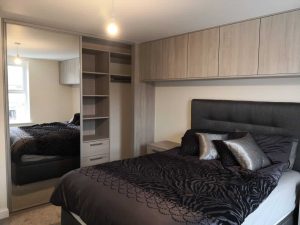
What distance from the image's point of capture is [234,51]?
106 inches

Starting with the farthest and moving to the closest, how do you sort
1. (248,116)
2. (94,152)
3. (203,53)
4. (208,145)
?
(94,152) < (203,53) < (248,116) < (208,145)

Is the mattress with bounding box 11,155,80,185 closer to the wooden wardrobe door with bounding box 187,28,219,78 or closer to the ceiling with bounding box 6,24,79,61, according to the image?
the ceiling with bounding box 6,24,79,61

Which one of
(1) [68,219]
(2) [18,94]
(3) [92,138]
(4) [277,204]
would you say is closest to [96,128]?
A: (3) [92,138]

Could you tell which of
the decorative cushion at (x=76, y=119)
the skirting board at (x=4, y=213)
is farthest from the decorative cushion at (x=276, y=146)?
the skirting board at (x=4, y=213)

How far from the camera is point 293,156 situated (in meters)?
2.40

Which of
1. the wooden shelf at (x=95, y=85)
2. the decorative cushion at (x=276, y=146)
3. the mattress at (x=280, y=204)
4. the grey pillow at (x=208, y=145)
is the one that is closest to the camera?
the mattress at (x=280, y=204)

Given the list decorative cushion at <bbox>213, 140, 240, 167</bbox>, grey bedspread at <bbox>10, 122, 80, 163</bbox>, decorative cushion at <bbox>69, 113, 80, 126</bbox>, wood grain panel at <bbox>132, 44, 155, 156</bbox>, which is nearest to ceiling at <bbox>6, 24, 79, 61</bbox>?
decorative cushion at <bbox>69, 113, 80, 126</bbox>

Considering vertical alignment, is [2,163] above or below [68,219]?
above

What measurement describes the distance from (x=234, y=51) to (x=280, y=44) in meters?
0.48

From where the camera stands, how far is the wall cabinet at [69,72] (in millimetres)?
3205

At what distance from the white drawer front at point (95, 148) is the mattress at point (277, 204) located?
1498 mm

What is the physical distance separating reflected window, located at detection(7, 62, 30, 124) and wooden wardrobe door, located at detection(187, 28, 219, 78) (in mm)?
2122

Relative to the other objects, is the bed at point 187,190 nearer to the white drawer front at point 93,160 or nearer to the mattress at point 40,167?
the mattress at point 40,167

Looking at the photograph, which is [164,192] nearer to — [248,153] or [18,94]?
[248,153]
